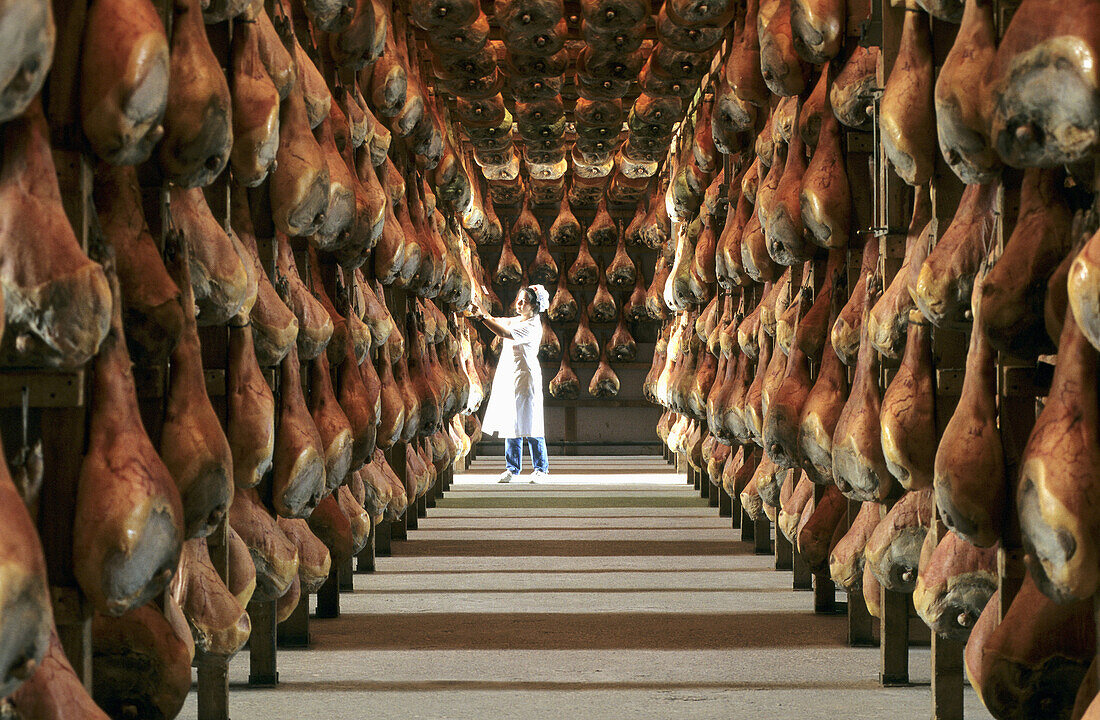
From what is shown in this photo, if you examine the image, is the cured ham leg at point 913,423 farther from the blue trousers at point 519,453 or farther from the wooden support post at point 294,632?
the blue trousers at point 519,453

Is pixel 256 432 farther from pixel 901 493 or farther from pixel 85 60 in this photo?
pixel 901 493

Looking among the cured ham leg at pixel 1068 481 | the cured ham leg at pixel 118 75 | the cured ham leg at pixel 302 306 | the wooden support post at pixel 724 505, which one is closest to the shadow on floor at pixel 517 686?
the cured ham leg at pixel 302 306

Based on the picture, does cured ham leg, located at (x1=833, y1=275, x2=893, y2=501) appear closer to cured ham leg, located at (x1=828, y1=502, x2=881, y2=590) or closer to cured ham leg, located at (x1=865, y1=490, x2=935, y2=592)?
cured ham leg, located at (x1=865, y1=490, x2=935, y2=592)

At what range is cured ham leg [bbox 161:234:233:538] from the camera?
281 centimetres

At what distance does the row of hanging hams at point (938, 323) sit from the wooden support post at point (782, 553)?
2.54 ft

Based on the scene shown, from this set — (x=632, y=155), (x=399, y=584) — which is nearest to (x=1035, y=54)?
(x=399, y=584)

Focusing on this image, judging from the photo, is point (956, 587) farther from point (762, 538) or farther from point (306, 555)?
point (762, 538)

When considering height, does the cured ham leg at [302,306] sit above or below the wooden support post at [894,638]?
above

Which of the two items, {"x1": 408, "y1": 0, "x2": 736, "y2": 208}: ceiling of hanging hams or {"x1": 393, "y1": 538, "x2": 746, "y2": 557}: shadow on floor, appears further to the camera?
{"x1": 393, "y1": 538, "x2": 746, "y2": 557}: shadow on floor

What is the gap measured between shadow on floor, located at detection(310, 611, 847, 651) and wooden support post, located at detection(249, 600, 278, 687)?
631 mm

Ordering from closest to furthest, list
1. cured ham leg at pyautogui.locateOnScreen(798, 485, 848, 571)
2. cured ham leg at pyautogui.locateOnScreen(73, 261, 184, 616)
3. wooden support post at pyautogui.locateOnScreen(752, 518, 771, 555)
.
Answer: cured ham leg at pyautogui.locateOnScreen(73, 261, 184, 616), cured ham leg at pyautogui.locateOnScreen(798, 485, 848, 571), wooden support post at pyautogui.locateOnScreen(752, 518, 771, 555)

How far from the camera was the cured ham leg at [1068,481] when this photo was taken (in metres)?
2.00

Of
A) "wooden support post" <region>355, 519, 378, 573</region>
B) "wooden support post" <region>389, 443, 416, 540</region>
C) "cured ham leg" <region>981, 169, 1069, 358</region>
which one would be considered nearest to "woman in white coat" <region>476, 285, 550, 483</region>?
"wooden support post" <region>389, 443, 416, 540</region>

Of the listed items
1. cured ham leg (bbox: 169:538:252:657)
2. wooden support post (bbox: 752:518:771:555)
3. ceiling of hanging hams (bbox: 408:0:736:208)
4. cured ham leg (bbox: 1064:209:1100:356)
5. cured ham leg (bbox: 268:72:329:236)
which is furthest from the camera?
wooden support post (bbox: 752:518:771:555)
